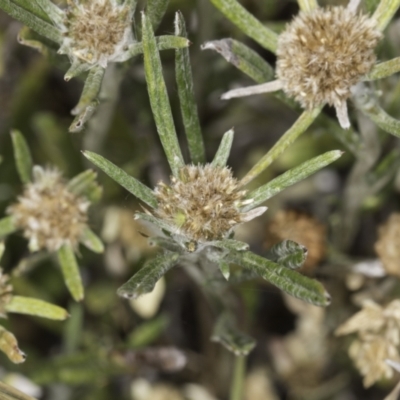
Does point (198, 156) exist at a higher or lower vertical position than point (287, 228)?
lower

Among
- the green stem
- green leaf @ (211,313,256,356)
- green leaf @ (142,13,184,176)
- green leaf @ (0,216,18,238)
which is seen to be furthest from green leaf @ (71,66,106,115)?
the green stem

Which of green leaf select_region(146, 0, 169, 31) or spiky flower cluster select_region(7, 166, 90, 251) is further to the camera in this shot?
spiky flower cluster select_region(7, 166, 90, 251)

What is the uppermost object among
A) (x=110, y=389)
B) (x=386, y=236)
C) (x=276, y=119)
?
(x=276, y=119)

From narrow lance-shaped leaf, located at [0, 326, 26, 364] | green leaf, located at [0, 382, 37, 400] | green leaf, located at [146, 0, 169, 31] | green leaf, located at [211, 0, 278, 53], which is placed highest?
green leaf, located at [211, 0, 278, 53]

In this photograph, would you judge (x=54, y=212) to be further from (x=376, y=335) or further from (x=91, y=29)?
(x=376, y=335)

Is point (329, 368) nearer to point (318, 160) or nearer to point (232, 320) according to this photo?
point (232, 320)

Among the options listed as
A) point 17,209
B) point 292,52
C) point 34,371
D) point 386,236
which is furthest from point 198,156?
point 34,371

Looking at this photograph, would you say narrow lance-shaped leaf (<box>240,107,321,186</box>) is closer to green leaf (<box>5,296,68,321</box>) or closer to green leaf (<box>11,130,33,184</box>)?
green leaf (<box>5,296,68,321</box>)
